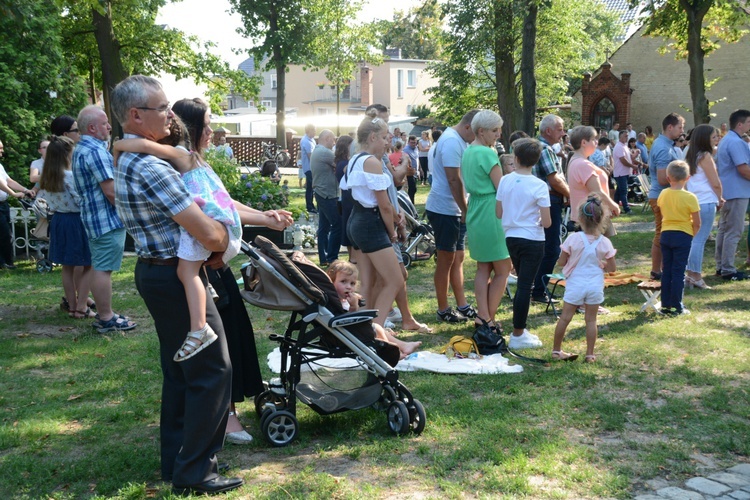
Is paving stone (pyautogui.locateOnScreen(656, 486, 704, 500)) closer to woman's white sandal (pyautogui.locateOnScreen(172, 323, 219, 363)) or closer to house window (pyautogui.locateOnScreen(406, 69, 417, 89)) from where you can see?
woman's white sandal (pyautogui.locateOnScreen(172, 323, 219, 363))

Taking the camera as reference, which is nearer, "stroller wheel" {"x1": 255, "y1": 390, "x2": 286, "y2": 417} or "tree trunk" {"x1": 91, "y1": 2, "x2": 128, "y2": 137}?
"stroller wheel" {"x1": 255, "y1": 390, "x2": 286, "y2": 417}

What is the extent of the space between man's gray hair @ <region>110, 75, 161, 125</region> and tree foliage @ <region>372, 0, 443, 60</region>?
15853mm

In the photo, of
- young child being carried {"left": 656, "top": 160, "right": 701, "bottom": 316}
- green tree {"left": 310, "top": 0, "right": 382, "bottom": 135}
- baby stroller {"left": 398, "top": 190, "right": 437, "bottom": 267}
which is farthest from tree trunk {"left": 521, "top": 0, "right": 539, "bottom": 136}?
green tree {"left": 310, "top": 0, "right": 382, "bottom": 135}

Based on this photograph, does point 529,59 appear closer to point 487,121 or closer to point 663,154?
point 663,154

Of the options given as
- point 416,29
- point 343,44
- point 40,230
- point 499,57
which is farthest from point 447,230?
point 343,44

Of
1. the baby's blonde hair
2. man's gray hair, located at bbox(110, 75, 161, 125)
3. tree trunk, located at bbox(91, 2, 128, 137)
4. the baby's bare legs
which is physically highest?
tree trunk, located at bbox(91, 2, 128, 137)

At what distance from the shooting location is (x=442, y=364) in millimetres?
6438

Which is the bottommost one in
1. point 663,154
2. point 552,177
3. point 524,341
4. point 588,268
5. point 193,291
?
point 524,341

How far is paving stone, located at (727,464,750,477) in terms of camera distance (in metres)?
4.40

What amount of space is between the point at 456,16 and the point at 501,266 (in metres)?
29.6

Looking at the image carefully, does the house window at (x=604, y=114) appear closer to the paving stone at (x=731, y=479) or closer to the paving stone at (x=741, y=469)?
the paving stone at (x=741, y=469)

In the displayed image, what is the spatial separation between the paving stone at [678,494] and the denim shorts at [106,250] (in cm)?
538

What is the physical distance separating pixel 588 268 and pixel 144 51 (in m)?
20.9

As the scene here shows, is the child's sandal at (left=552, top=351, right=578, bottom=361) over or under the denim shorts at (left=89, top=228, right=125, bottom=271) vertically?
under
